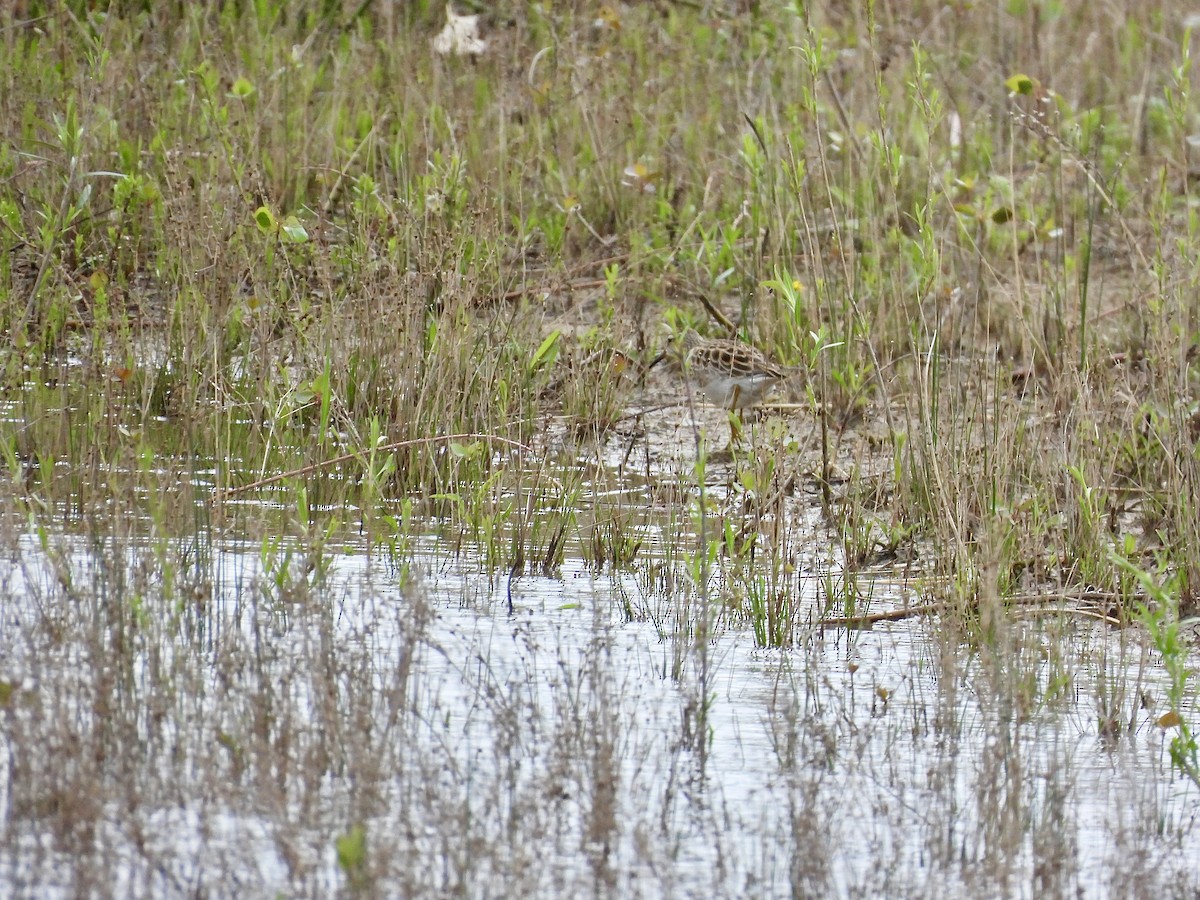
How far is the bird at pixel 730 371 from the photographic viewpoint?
17.9ft

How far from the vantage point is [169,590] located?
3.28 m

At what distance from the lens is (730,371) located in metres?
5.46

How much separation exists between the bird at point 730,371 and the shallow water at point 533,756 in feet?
6.03

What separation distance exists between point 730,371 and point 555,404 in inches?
21.8

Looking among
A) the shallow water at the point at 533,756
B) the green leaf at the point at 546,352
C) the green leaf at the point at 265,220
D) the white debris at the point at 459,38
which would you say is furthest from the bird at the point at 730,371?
the white debris at the point at 459,38

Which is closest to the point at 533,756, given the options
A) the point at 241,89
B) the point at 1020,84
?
the point at 1020,84

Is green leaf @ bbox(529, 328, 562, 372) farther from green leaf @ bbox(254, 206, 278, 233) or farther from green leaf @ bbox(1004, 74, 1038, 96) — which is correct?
green leaf @ bbox(1004, 74, 1038, 96)

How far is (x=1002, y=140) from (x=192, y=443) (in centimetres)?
465

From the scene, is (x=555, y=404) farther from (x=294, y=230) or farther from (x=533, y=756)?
(x=533, y=756)

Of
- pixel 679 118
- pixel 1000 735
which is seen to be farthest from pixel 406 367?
pixel 679 118

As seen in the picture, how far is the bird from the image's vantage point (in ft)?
17.9

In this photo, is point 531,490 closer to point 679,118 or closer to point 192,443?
point 192,443

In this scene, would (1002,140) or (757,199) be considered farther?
(1002,140)

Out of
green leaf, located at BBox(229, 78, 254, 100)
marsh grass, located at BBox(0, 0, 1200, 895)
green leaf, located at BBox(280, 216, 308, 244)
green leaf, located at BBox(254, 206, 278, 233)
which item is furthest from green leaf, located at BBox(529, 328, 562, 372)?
green leaf, located at BBox(229, 78, 254, 100)
